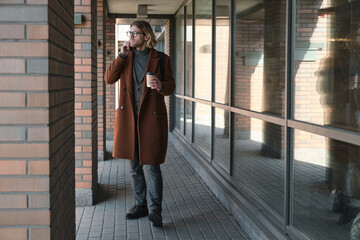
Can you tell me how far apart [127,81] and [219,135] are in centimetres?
221

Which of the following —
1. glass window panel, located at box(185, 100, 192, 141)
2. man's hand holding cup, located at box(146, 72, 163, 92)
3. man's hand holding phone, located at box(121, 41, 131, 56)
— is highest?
man's hand holding phone, located at box(121, 41, 131, 56)

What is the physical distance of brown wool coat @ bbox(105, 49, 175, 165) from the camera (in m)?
4.27

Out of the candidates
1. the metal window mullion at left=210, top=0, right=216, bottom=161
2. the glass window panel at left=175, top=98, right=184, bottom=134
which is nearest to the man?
the metal window mullion at left=210, top=0, right=216, bottom=161

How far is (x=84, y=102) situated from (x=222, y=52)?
6.28 ft

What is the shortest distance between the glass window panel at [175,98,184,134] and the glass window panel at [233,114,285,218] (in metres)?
4.90

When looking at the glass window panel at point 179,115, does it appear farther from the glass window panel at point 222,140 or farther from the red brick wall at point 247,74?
the red brick wall at point 247,74

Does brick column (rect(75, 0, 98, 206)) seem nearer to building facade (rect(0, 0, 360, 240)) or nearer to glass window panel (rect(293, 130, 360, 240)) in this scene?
building facade (rect(0, 0, 360, 240))

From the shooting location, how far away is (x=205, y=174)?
6.38 meters

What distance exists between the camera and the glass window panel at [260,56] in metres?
3.83

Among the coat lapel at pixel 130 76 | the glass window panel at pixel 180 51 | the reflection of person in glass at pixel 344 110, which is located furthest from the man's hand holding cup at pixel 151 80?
the glass window panel at pixel 180 51

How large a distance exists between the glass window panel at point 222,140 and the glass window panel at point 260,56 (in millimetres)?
561

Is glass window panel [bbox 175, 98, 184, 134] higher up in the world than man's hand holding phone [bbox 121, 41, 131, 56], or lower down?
A: lower down

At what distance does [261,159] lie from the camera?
14.3ft

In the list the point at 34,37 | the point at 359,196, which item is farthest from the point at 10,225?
the point at 359,196
